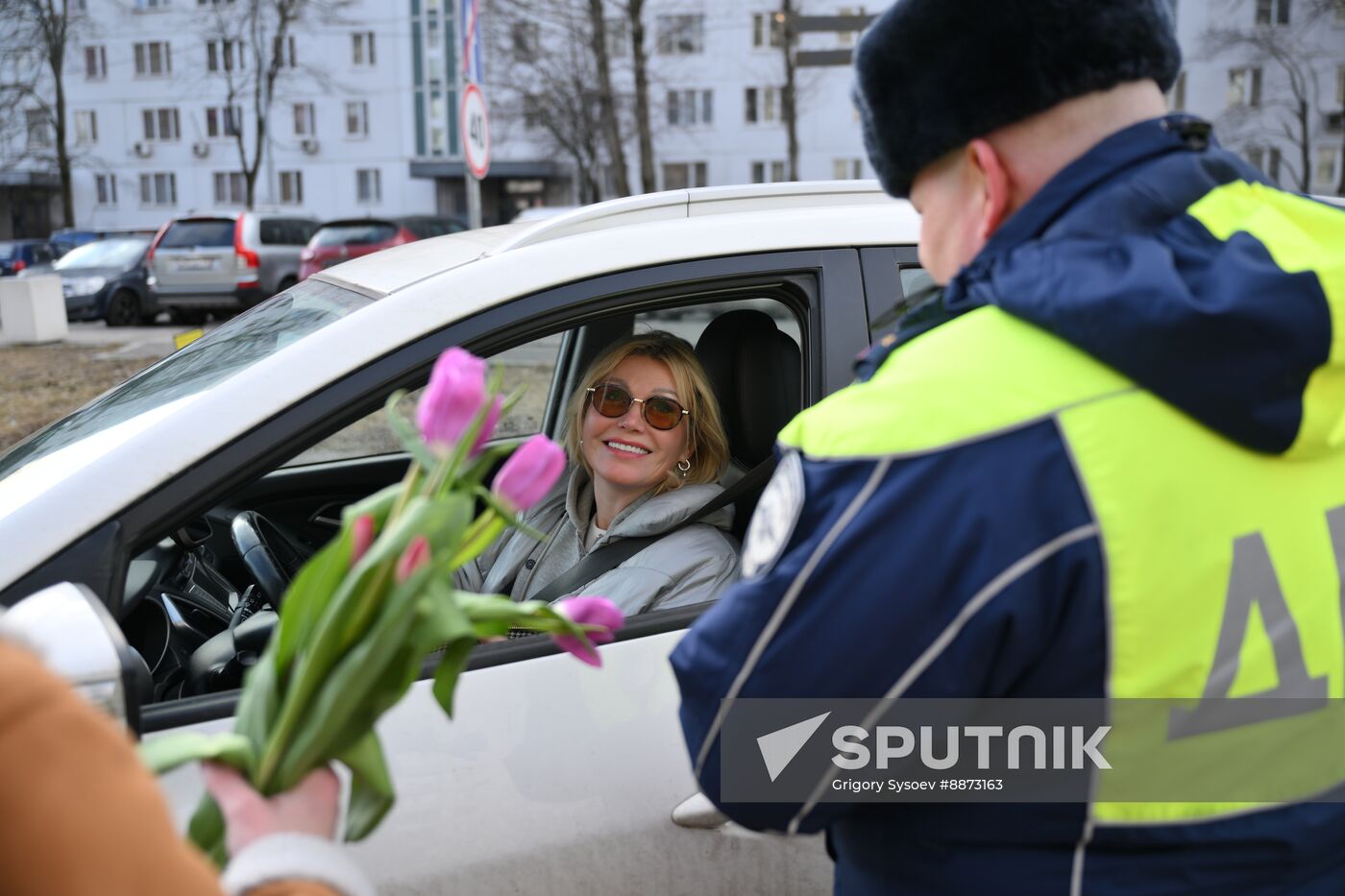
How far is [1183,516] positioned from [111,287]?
19.7 m

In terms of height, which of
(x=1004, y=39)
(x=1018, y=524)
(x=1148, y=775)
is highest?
(x=1004, y=39)

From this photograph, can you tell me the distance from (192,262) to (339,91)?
3360 cm

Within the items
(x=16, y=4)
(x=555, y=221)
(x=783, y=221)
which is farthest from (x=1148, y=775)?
(x=16, y=4)

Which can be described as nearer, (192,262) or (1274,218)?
(1274,218)

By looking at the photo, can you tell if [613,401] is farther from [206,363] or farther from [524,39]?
[524,39]

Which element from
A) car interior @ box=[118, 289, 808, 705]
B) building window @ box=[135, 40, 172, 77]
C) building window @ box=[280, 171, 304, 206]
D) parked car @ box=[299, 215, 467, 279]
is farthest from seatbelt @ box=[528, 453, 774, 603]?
building window @ box=[135, 40, 172, 77]

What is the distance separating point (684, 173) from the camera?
48438mm

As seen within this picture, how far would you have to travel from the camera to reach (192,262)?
17625 mm

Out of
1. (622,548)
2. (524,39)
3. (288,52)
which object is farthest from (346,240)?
(288,52)

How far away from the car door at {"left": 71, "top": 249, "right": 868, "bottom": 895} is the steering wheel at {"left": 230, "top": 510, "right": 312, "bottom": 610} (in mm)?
691

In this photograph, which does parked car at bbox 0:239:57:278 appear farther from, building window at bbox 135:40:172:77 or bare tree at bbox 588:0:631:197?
building window at bbox 135:40:172:77

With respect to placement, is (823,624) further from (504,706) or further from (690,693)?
(504,706)

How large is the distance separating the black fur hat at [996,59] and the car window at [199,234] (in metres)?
18.3

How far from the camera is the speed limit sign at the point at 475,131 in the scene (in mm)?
6445
